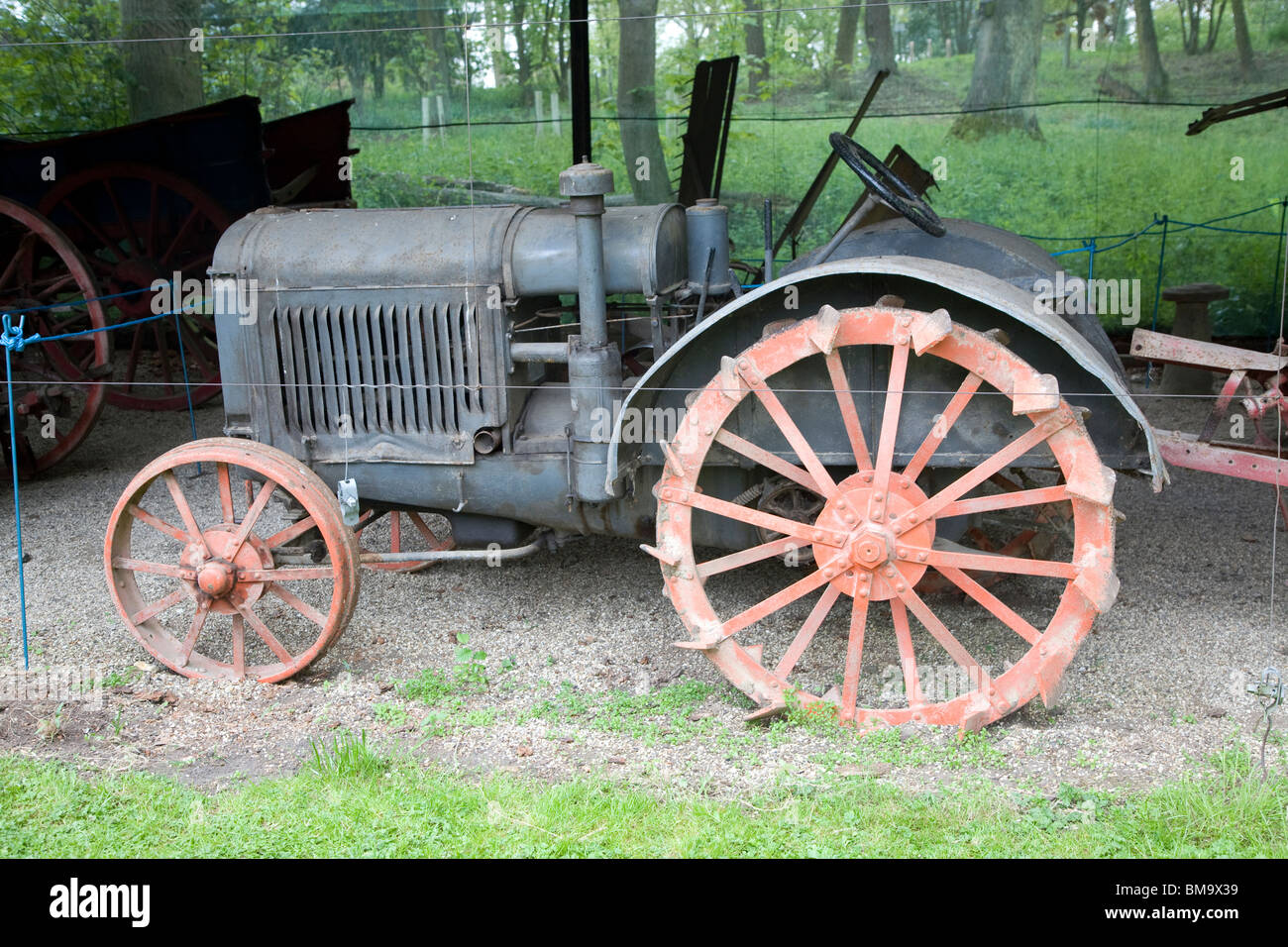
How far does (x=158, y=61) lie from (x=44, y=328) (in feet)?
8.32

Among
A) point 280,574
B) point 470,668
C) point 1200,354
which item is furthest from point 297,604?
point 1200,354

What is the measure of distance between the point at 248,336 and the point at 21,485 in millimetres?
3364

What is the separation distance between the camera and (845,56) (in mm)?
9914

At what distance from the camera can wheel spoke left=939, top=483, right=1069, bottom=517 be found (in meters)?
3.15

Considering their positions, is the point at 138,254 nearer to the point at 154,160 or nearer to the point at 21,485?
the point at 154,160

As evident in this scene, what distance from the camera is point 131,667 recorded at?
4105 millimetres

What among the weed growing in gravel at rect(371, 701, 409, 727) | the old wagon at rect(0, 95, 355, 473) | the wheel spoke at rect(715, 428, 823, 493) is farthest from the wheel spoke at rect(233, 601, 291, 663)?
the old wagon at rect(0, 95, 355, 473)

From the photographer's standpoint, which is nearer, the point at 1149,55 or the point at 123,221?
the point at 123,221

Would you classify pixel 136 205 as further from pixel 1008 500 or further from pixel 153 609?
pixel 1008 500

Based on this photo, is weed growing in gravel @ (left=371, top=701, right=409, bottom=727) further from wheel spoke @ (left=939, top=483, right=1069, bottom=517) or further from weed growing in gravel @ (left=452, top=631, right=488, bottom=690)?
wheel spoke @ (left=939, top=483, right=1069, bottom=517)

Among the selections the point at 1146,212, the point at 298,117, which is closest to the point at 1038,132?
the point at 1146,212

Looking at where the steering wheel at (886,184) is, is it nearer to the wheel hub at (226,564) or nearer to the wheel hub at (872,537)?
the wheel hub at (872,537)

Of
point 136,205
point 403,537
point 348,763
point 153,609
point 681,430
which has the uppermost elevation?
point 136,205

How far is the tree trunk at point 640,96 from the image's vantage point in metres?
9.42
